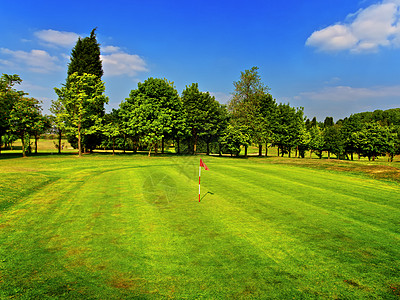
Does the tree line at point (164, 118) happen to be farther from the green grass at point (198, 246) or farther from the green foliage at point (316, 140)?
the green grass at point (198, 246)

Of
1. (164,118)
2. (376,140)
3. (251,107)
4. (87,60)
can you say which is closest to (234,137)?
(251,107)

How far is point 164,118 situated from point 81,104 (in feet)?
59.1

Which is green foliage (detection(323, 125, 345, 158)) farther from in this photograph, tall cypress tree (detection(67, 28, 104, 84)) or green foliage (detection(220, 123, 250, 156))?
tall cypress tree (detection(67, 28, 104, 84))

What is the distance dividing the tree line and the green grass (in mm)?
35611

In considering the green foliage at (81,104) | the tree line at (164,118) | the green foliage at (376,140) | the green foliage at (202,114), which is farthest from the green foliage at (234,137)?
the green foliage at (376,140)

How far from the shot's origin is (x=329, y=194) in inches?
595

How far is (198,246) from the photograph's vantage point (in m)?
7.40

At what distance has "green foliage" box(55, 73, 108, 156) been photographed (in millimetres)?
47156

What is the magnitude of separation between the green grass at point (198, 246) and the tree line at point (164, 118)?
35611 mm

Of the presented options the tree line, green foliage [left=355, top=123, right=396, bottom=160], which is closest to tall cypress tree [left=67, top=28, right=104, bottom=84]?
the tree line

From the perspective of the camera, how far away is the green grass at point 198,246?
5.33 meters

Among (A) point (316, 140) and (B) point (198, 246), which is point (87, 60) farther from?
(A) point (316, 140)

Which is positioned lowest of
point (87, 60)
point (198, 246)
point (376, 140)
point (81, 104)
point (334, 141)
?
point (198, 246)

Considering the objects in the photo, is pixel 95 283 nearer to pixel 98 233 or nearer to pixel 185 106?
pixel 98 233
